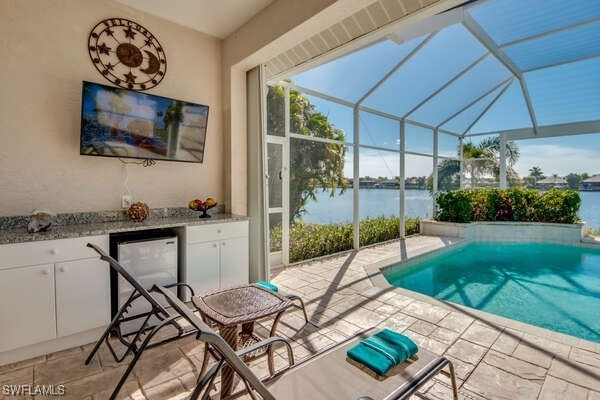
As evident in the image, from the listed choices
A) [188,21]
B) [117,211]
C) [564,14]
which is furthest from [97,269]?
[564,14]

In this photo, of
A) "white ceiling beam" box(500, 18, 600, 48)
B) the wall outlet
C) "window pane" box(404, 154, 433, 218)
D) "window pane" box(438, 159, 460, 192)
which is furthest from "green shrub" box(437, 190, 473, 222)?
the wall outlet

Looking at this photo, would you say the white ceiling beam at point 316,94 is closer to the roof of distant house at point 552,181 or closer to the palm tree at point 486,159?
the palm tree at point 486,159

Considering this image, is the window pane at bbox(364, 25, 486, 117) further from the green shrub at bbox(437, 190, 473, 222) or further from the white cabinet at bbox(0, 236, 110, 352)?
the white cabinet at bbox(0, 236, 110, 352)

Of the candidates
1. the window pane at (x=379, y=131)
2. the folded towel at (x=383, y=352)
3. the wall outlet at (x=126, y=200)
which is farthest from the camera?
the window pane at (x=379, y=131)

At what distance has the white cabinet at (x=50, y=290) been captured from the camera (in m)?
2.19

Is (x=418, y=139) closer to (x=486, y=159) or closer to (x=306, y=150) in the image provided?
(x=486, y=159)

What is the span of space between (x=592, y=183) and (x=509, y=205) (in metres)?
3.10

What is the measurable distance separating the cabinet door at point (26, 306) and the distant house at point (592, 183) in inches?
498

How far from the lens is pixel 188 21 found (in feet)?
11.6

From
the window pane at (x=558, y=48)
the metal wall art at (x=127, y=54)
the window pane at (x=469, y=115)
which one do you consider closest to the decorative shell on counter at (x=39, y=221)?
the metal wall art at (x=127, y=54)

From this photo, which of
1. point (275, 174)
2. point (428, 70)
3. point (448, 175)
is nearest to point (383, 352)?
point (275, 174)

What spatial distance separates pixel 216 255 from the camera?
331 centimetres

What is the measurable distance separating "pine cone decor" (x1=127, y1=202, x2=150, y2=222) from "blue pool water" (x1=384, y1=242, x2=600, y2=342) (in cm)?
370

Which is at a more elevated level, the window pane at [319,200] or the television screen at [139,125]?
the television screen at [139,125]
